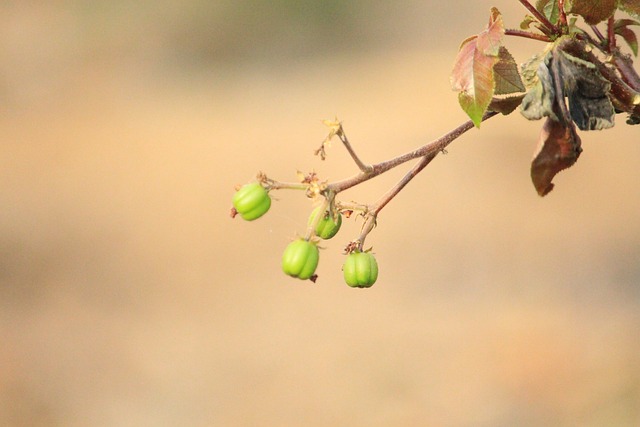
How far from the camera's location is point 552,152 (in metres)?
1.85

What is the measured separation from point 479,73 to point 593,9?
290 millimetres

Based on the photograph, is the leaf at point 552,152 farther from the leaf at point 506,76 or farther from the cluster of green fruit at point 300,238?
the cluster of green fruit at point 300,238

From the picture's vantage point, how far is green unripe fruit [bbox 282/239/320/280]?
199 cm

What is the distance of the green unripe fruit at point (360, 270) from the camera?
6.85ft

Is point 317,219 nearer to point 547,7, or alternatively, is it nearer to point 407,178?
point 407,178

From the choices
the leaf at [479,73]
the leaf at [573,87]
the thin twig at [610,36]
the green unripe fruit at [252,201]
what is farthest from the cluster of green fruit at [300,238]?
the thin twig at [610,36]

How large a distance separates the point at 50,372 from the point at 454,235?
26.6 ft

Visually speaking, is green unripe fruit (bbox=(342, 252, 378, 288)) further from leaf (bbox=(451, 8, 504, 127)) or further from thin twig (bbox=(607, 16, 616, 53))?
thin twig (bbox=(607, 16, 616, 53))

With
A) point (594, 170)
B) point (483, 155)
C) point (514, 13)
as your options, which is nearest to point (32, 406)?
point (483, 155)

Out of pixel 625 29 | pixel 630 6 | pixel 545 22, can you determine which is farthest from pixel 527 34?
pixel 625 29

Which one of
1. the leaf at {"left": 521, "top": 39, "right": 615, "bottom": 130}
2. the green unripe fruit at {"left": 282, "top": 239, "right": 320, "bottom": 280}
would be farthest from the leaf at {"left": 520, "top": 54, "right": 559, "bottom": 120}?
the green unripe fruit at {"left": 282, "top": 239, "right": 320, "bottom": 280}

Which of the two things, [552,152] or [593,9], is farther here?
[593,9]

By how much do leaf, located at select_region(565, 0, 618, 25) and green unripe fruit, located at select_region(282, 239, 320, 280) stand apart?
0.75 m

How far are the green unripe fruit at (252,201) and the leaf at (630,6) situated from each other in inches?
35.5
